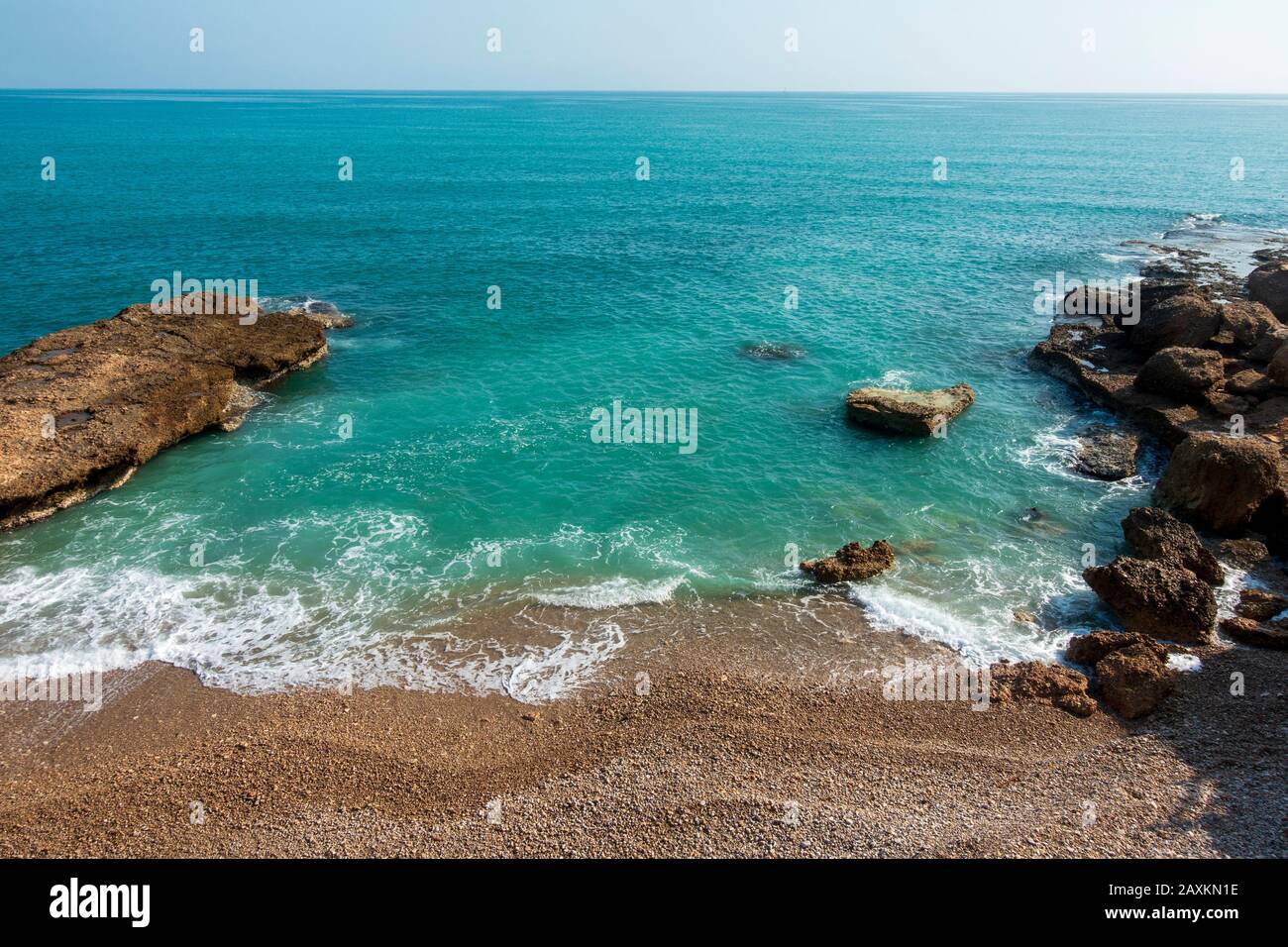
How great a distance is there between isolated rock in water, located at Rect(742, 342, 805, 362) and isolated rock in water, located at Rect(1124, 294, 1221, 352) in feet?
63.2

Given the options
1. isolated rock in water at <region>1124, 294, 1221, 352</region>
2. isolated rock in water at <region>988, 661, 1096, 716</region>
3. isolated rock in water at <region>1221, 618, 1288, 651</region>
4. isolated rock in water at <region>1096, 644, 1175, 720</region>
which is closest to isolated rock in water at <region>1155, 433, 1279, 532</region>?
isolated rock in water at <region>1221, 618, 1288, 651</region>

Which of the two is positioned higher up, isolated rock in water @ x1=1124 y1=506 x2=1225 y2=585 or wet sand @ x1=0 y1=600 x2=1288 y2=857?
isolated rock in water @ x1=1124 y1=506 x2=1225 y2=585

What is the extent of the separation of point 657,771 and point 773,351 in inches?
1272

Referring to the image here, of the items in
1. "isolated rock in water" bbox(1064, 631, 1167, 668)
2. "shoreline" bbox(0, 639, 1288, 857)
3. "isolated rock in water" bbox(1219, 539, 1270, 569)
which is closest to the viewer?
"shoreline" bbox(0, 639, 1288, 857)

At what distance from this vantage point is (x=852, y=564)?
27.5 meters

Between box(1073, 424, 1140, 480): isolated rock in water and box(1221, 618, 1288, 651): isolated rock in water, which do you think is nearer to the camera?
box(1221, 618, 1288, 651): isolated rock in water

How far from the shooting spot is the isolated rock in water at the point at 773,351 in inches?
1813

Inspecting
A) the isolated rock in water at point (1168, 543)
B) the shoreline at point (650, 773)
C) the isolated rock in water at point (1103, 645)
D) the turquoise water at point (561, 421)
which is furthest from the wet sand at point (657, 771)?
the isolated rock in water at point (1168, 543)

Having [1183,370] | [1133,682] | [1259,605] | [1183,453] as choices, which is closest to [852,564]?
[1133,682]

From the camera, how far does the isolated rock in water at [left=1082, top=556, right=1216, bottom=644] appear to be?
78.1 ft

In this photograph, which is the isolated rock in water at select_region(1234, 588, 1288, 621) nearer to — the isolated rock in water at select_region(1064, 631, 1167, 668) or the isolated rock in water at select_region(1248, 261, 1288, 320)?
the isolated rock in water at select_region(1064, 631, 1167, 668)

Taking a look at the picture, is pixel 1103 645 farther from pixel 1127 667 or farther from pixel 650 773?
pixel 650 773

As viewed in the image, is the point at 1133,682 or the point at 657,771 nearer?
the point at 657,771

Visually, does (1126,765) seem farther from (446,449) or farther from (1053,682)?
(446,449)
